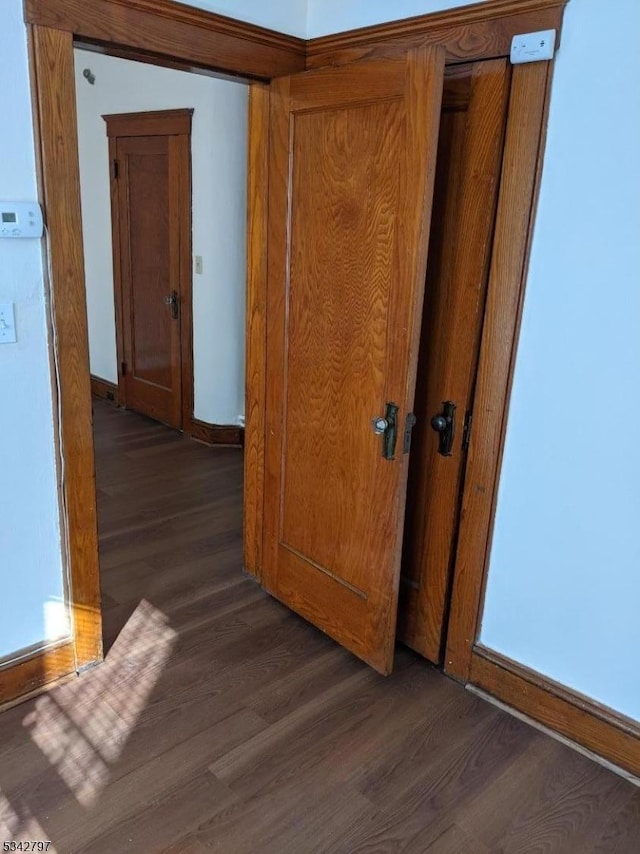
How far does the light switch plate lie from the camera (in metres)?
1.89

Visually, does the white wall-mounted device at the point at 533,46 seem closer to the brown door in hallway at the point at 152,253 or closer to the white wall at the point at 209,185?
the white wall at the point at 209,185

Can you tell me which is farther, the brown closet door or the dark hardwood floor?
the brown closet door

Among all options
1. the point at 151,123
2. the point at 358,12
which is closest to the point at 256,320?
the point at 358,12

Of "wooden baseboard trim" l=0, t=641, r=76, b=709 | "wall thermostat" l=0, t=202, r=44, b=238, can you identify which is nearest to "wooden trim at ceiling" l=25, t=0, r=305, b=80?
"wall thermostat" l=0, t=202, r=44, b=238

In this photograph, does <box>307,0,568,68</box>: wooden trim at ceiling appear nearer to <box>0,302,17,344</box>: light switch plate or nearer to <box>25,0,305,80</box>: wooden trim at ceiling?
<box>25,0,305,80</box>: wooden trim at ceiling

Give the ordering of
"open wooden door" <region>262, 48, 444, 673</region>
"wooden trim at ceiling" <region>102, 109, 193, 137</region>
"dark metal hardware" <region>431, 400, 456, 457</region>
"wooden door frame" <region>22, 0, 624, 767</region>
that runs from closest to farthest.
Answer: "wooden door frame" <region>22, 0, 624, 767</region>, "open wooden door" <region>262, 48, 444, 673</region>, "dark metal hardware" <region>431, 400, 456, 457</region>, "wooden trim at ceiling" <region>102, 109, 193, 137</region>

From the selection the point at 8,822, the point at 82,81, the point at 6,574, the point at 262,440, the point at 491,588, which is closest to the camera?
the point at 8,822

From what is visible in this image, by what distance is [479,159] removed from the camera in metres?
1.99

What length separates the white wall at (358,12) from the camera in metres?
2.08

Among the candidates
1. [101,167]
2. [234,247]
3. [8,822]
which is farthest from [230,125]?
[8,822]

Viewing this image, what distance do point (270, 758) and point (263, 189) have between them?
1.92m

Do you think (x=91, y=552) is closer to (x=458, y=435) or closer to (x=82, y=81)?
(x=458, y=435)

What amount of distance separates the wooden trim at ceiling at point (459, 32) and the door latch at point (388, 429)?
1.05m

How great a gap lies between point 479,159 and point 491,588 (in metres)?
1.35
